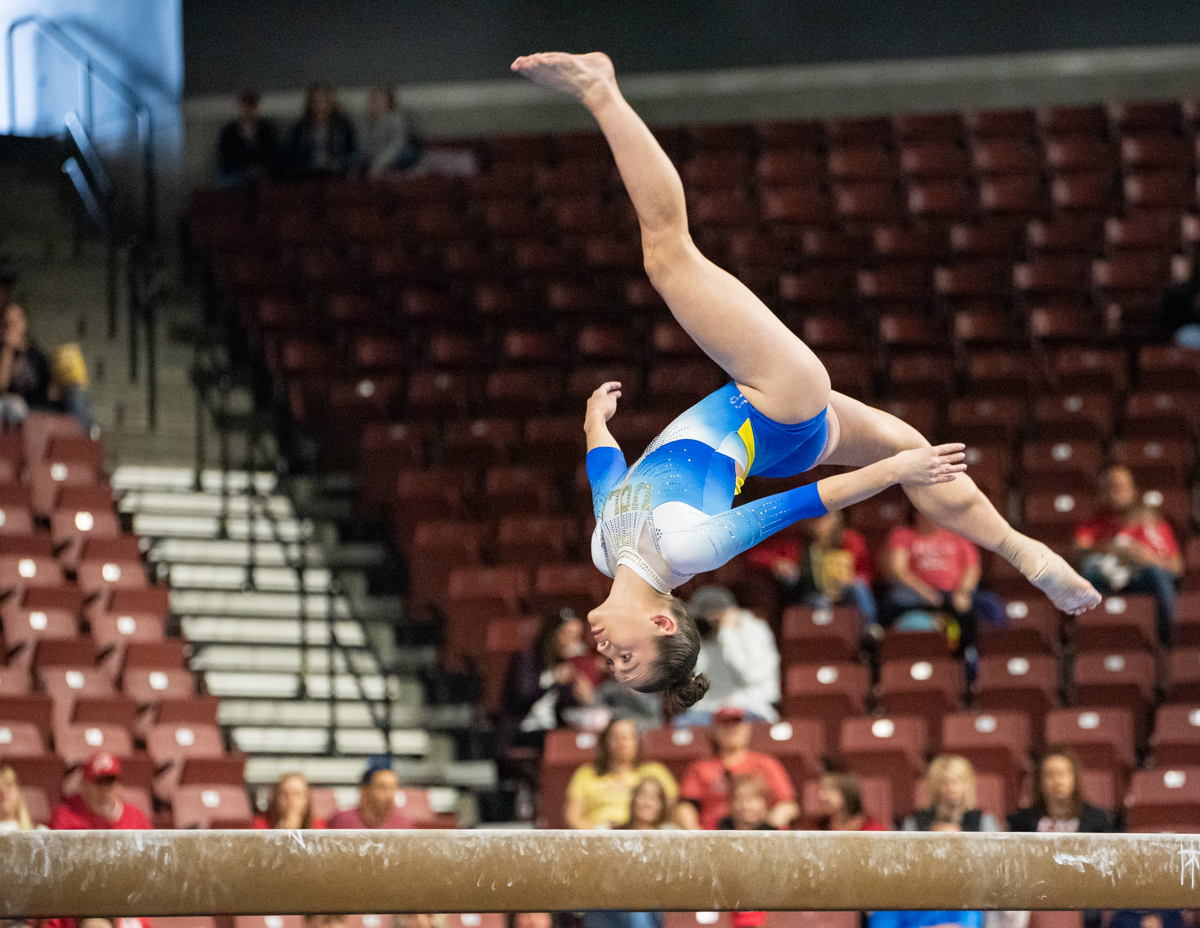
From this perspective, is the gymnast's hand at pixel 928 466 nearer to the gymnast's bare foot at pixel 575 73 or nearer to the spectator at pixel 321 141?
the gymnast's bare foot at pixel 575 73

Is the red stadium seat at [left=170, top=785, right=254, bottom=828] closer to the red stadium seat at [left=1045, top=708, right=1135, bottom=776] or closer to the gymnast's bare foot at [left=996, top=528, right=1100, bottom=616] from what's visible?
the red stadium seat at [left=1045, top=708, right=1135, bottom=776]

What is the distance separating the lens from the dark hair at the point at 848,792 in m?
6.44

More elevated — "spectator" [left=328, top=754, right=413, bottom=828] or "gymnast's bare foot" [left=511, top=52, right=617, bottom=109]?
"gymnast's bare foot" [left=511, top=52, right=617, bottom=109]

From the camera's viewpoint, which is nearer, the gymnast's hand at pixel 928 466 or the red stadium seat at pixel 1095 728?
the gymnast's hand at pixel 928 466

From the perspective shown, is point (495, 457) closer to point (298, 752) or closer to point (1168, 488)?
point (298, 752)

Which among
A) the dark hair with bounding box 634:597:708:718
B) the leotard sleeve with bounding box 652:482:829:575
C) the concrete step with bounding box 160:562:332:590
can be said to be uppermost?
the leotard sleeve with bounding box 652:482:829:575

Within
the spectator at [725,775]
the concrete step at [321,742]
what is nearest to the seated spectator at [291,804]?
the spectator at [725,775]

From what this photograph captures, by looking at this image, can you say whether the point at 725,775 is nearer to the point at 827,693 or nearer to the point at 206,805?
the point at 827,693

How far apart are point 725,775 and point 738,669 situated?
0.95 m

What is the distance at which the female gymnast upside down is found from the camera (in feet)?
13.0

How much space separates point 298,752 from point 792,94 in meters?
8.23

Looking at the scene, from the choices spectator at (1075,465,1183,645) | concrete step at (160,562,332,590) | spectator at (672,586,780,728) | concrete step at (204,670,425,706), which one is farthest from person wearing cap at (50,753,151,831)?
spectator at (1075,465,1183,645)

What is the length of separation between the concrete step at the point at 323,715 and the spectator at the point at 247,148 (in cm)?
584

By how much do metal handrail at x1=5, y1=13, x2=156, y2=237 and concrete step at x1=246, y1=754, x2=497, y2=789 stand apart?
19.8ft
